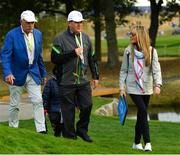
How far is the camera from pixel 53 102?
10016mm

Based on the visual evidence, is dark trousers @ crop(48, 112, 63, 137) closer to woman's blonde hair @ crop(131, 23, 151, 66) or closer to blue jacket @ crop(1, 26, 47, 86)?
blue jacket @ crop(1, 26, 47, 86)

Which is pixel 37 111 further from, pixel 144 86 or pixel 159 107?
pixel 159 107

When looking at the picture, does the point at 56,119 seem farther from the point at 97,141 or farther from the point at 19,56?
the point at 19,56

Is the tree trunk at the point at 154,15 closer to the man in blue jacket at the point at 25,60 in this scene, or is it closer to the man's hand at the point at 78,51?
the man in blue jacket at the point at 25,60

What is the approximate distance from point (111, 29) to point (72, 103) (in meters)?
23.1

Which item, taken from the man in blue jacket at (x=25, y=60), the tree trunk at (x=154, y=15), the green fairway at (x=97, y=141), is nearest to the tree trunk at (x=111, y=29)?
the tree trunk at (x=154, y=15)

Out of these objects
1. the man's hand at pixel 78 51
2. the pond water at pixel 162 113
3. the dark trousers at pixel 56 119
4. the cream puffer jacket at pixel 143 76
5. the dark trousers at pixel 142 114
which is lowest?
the pond water at pixel 162 113

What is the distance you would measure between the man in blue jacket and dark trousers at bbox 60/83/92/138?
0.47 metres

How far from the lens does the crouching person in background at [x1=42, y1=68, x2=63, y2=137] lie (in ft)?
32.2

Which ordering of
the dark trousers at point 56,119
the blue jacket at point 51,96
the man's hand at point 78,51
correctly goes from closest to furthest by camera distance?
the man's hand at point 78,51, the blue jacket at point 51,96, the dark trousers at point 56,119

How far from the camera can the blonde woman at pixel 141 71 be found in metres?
8.82

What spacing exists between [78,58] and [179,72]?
21.5 metres

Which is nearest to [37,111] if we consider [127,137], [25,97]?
[127,137]

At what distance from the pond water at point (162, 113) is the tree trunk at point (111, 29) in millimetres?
9473
